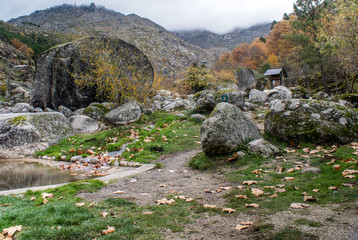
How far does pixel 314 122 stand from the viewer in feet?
28.1

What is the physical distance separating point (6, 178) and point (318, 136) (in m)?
10.9

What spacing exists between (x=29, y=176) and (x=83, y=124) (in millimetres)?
8360

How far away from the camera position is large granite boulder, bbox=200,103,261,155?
8.15 metres

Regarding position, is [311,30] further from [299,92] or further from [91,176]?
[91,176]

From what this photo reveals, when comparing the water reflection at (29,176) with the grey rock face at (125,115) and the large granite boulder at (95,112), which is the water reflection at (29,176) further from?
the large granite boulder at (95,112)

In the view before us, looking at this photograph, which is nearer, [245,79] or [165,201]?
[165,201]

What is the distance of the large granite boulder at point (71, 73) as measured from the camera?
2011cm

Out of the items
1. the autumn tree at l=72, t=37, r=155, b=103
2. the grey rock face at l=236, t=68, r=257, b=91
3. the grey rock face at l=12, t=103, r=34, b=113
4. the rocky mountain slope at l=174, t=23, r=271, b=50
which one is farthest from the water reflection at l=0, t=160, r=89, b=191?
the rocky mountain slope at l=174, t=23, r=271, b=50

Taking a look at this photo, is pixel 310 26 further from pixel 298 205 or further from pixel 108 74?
pixel 298 205

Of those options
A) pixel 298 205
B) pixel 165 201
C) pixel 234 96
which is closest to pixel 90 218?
pixel 165 201

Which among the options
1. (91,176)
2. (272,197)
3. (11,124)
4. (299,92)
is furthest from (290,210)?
(299,92)

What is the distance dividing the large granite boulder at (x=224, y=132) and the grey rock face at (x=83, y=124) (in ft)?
33.6

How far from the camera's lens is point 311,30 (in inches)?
1106

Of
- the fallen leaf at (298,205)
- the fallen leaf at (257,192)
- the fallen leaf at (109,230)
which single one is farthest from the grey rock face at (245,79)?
the fallen leaf at (109,230)
